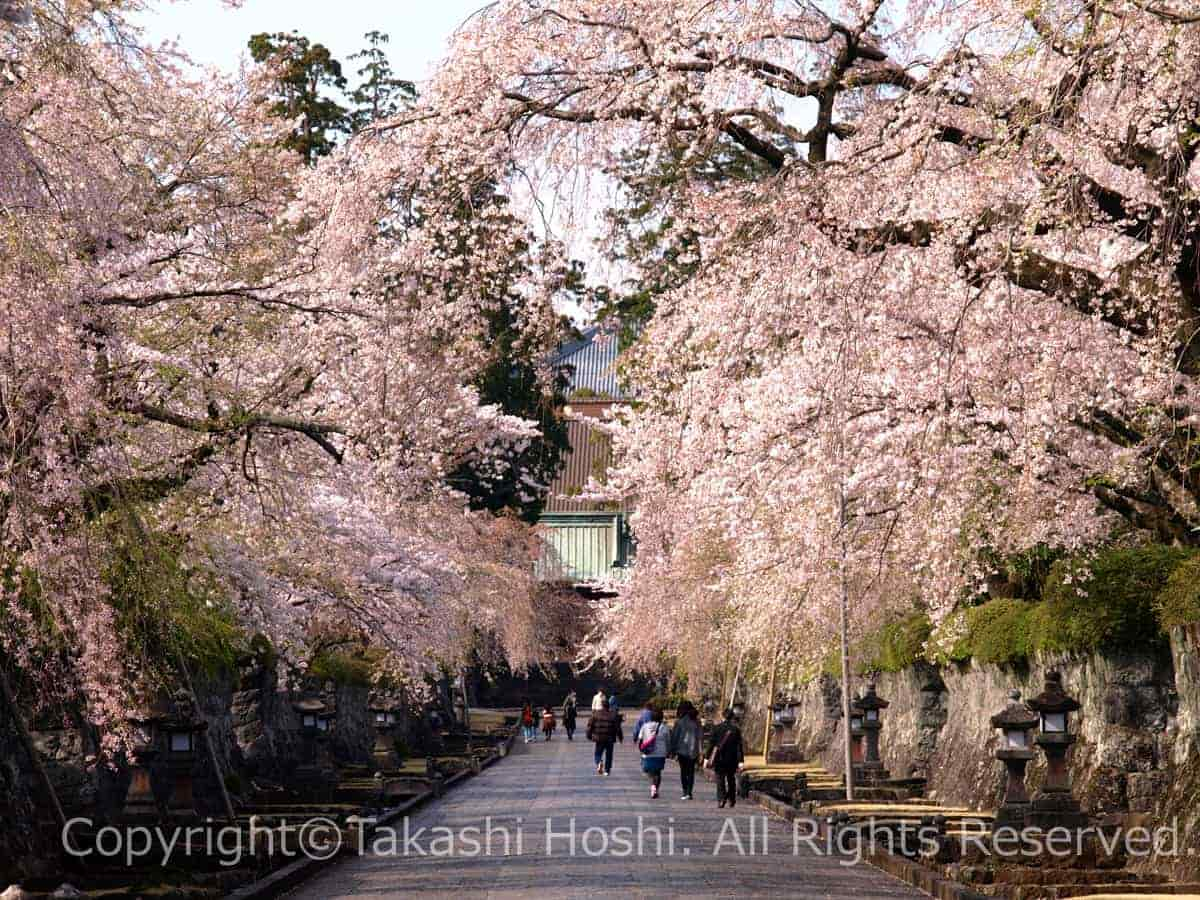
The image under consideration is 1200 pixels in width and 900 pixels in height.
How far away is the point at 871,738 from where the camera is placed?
28.7m

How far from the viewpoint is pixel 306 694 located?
29062 mm

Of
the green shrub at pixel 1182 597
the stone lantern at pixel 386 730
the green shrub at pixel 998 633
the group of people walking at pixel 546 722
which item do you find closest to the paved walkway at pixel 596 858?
the green shrub at pixel 1182 597

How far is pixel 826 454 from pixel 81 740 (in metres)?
8.16

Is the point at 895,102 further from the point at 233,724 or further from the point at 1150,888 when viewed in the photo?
the point at 233,724

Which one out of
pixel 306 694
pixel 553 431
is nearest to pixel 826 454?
pixel 306 694

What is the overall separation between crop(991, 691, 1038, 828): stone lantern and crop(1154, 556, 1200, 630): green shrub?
207 centimetres

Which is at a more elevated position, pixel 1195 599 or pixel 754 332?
pixel 754 332

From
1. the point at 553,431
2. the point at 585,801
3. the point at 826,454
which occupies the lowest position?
the point at 585,801

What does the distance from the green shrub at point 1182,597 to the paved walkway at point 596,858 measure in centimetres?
335

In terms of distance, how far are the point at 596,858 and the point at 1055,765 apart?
4.58 meters

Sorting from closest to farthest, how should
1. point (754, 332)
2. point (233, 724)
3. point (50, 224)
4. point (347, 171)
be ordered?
point (50, 224), point (754, 332), point (347, 171), point (233, 724)

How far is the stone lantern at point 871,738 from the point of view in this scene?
27.7 meters

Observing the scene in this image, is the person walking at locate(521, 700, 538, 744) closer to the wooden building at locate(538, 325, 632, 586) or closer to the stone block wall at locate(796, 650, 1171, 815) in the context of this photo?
the wooden building at locate(538, 325, 632, 586)

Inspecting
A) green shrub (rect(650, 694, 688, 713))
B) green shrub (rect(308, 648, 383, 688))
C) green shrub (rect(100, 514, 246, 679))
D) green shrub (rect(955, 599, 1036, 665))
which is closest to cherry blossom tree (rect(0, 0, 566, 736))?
green shrub (rect(100, 514, 246, 679))
